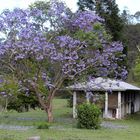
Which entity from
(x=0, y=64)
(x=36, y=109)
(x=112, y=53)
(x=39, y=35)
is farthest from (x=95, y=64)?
(x=36, y=109)

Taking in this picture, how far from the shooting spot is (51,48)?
74.0 feet

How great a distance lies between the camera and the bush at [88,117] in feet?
69.2

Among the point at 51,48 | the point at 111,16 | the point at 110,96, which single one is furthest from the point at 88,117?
the point at 111,16

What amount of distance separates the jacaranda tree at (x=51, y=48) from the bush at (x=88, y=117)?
275 cm

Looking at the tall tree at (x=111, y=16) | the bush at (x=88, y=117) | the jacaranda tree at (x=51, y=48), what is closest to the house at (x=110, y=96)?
the jacaranda tree at (x=51, y=48)

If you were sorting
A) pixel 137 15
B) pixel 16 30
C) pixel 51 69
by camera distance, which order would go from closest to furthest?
pixel 16 30 < pixel 51 69 < pixel 137 15

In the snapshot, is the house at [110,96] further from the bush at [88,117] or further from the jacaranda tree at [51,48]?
the bush at [88,117]

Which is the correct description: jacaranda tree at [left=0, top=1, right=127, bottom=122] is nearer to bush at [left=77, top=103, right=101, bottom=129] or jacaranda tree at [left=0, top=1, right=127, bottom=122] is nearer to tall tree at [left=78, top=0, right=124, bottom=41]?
bush at [left=77, top=103, right=101, bottom=129]

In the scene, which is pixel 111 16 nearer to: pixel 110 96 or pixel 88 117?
pixel 110 96

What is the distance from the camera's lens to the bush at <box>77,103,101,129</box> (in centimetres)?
2109

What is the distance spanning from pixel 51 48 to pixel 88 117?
4096mm

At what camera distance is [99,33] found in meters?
24.5

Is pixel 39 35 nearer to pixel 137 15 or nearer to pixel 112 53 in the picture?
pixel 112 53

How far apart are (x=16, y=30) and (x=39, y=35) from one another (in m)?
1.23
